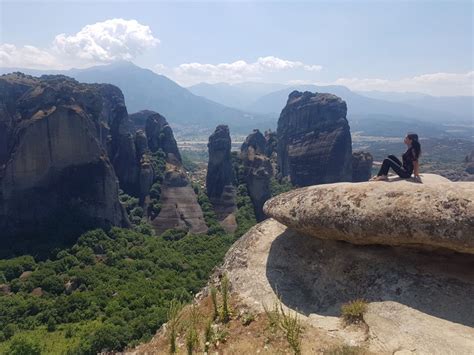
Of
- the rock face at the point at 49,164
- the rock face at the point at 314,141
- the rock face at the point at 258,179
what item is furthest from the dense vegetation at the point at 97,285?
the rock face at the point at 314,141

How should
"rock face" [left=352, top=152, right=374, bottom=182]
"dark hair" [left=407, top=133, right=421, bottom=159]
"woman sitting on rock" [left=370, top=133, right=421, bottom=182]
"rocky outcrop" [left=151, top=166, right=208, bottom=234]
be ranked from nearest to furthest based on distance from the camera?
1. "woman sitting on rock" [left=370, top=133, right=421, bottom=182]
2. "dark hair" [left=407, top=133, right=421, bottom=159]
3. "rocky outcrop" [left=151, top=166, right=208, bottom=234]
4. "rock face" [left=352, top=152, right=374, bottom=182]

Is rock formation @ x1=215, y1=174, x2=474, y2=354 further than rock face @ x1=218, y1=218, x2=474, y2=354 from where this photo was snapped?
Yes

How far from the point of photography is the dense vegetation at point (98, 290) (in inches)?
1217

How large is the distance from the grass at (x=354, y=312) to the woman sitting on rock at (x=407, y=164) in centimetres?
448

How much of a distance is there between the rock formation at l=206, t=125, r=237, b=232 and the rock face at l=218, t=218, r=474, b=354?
6054 centimetres

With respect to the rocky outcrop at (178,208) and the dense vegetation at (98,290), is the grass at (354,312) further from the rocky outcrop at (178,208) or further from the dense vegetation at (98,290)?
the rocky outcrop at (178,208)

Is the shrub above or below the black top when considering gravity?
below

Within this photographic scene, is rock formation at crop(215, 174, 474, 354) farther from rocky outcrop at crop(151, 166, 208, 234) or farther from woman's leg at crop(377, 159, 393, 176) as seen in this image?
rocky outcrop at crop(151, 166, 208, 234)

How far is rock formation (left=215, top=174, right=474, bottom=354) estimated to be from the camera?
8.52 m

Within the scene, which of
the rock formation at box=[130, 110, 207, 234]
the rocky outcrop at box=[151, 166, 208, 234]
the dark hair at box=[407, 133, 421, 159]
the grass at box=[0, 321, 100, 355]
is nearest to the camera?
the dark hair at box=[407, 133, 421, 159]

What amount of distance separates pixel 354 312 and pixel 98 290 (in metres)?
35.3

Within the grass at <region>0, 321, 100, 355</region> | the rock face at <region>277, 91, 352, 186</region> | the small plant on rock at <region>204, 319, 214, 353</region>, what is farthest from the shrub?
the rock face at <region>277, 91, 352, 186</region>

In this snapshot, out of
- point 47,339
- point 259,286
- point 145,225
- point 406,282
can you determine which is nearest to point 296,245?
point 259,286

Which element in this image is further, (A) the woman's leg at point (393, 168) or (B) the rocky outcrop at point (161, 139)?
(B) the rocky outcrop at point (161, 139)
